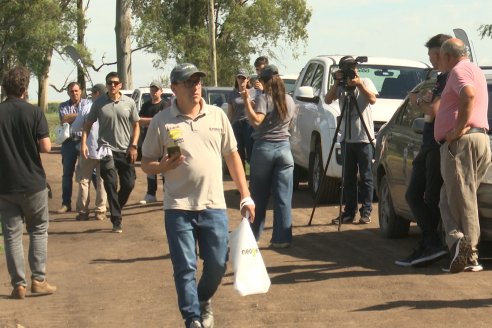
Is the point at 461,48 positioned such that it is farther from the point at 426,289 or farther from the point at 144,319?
the point at 144,319

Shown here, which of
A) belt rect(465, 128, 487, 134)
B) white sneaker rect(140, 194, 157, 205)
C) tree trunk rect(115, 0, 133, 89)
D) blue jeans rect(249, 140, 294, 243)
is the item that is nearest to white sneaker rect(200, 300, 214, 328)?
belt rect(465, 128, 487, 134)

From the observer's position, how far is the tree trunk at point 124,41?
3978 cm

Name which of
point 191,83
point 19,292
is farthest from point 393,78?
point 191,83

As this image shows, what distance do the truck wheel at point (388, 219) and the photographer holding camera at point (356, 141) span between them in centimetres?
97

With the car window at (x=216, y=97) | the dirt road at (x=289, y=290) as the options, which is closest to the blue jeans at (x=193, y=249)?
the dirt road at (x=289, y=290)

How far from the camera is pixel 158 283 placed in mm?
11461

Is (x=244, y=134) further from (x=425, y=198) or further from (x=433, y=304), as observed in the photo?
(x=433, y=304)

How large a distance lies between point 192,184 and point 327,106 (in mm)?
8597

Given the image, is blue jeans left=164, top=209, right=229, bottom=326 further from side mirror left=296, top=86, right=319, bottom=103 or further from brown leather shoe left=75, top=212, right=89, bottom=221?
brown leather shoe left=75, top=212, right=89, bottom=221

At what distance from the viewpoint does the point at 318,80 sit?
18188 millimetres

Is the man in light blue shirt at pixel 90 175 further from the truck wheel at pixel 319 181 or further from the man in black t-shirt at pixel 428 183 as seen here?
the man in black t-shirt at pixel 428 183

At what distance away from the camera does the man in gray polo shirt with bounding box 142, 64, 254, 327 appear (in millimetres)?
8703

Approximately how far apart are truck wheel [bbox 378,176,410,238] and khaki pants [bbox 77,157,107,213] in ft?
14.8

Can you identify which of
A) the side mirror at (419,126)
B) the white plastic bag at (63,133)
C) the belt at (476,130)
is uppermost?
the belt at (476,130)
